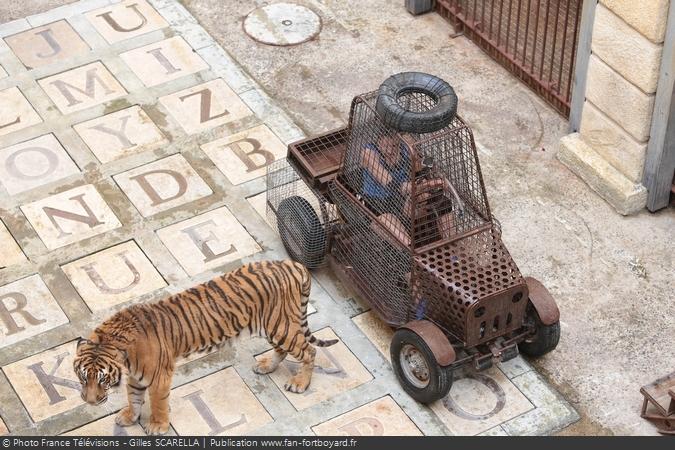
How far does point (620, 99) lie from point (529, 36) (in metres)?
2.68

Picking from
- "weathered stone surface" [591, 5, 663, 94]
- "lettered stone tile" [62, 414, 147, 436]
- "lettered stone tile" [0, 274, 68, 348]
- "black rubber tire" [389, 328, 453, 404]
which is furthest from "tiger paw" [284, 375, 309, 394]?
"weathered stone surface" [591, 5, 663, 94]

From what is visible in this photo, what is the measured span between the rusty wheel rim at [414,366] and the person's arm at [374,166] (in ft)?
4.63

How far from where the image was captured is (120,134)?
44.4 feet

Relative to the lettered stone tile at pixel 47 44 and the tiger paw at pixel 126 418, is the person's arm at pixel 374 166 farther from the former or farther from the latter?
the lettered stone tile at pixel 47 44

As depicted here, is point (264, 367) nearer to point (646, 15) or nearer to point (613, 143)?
point (613, 143)

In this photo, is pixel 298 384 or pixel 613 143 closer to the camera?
pixel 298 384

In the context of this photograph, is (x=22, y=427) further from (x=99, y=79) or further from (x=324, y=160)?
(x=99, y=79)

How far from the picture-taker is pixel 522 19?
588 inches

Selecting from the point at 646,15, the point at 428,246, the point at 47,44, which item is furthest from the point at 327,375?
the point at 47,44

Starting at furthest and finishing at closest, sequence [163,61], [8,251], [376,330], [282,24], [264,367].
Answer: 1. [282,24]
2. [163,61]
3. [8,251]
4. [376,330]
5. [264,367]

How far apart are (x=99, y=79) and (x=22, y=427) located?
498 cm

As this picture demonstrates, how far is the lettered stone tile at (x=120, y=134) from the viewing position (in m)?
13.3

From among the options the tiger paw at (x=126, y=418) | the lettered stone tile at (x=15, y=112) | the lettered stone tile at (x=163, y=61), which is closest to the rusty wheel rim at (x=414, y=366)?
the tiger paw at (x=126, y=418)

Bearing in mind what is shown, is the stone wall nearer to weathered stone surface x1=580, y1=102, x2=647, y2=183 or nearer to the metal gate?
weathered stone surface x1=580, y1=102, x2=647, y2=183
